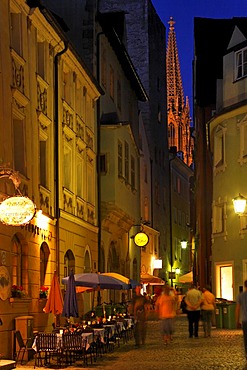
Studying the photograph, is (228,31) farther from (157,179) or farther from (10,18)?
(10,18)

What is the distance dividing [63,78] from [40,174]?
470 centimetres

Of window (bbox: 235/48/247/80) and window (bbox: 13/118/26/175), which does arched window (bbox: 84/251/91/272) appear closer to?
window (bbox: 13/118/26/175)

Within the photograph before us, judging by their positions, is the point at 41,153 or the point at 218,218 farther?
the point at 218,218

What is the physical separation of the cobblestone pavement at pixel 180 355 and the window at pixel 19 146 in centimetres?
518

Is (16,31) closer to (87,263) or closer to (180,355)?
(180,355)

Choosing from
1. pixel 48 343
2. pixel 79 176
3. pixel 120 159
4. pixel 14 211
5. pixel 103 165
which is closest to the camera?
pixel 14 211

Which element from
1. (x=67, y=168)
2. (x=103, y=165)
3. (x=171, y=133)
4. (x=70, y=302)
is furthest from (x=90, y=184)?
(x=171, y=133)

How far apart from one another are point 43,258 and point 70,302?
9.49 ft

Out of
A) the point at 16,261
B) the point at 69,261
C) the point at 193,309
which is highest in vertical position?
the point at 69,261

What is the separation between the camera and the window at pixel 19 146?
2220 cm

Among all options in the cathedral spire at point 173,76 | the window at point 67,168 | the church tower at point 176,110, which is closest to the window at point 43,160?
the window at point 67,168

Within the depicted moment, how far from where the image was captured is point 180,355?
71.1 feet

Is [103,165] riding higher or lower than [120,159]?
lower

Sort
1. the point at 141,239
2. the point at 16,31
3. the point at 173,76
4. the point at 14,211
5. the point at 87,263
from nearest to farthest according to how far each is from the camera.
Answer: the point at 14,211 < the point at 16,31 < the point at 87,263 < the point at 141,239 < the point at 173,76
